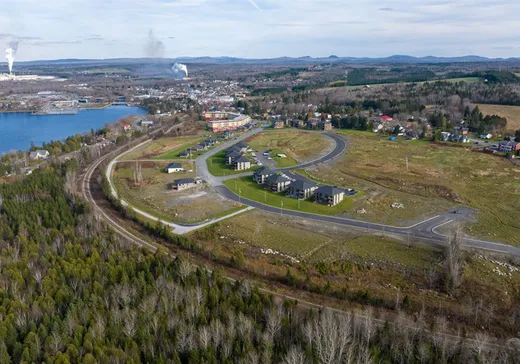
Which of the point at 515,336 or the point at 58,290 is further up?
the point at 58,290

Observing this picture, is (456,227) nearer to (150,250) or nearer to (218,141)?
(150,250)

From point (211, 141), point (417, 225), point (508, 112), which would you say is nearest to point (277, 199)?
point (417, 225)

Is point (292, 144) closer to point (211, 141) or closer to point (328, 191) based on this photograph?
point (211, 141)

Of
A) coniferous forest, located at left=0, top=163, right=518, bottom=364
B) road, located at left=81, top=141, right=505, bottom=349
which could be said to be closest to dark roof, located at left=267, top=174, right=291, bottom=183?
road, located at left=81, top=141, right=505, bottom=349

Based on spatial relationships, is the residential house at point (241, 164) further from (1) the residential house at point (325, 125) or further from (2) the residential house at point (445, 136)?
(2) the residential house at point (445, 136)

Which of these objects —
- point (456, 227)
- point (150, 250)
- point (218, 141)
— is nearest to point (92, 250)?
point (150, 250)

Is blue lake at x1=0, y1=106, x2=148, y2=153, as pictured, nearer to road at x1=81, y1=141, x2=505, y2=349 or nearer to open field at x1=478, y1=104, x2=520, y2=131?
road at x1=81, y1=141, x2=505, y2=349
